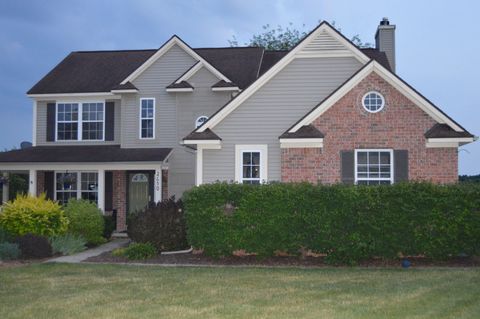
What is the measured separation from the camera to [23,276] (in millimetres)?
13172

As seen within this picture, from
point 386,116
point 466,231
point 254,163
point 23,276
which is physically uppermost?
point 386,116

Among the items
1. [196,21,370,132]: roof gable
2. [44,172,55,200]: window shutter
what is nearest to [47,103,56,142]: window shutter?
[44,172,55,200]: window shutter

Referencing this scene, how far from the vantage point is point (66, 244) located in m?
17.7

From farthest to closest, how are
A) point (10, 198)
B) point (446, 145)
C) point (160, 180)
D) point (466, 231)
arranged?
point (10, 198)
point (160, 180)
point (446, 145)
point (466, 231)

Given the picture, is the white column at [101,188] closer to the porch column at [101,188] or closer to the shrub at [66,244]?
the porch column at [101,188]

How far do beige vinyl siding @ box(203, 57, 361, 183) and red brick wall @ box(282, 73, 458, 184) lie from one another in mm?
1238

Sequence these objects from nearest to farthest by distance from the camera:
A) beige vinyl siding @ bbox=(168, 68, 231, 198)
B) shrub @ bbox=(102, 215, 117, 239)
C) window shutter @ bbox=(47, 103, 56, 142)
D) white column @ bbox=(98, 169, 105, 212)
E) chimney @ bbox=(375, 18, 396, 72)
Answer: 1. shrub @ bbox=(102, 215, 117, 239)
2. white column @ bbox=(98, 169, 105, 212)
3. beige vinyl siding @ bbox=(168, 68, 231, 198)
4. chimney @ bbox=(375, 18, 396, 72)
5. window shutter @ bbox=(47, 103, 56, 142)

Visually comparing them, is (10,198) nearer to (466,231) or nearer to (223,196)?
(223,196)

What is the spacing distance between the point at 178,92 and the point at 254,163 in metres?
6.08

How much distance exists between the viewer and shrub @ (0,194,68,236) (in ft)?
57.5

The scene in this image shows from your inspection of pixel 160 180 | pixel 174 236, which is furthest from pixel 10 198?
pixel 174 236

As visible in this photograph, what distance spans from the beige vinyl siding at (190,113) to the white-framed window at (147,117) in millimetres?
1119

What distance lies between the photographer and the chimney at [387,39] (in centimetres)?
2314

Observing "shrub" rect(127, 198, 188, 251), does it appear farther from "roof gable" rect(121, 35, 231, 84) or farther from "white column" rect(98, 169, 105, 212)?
"roof gable" rect(121, 35, 231, 84)
